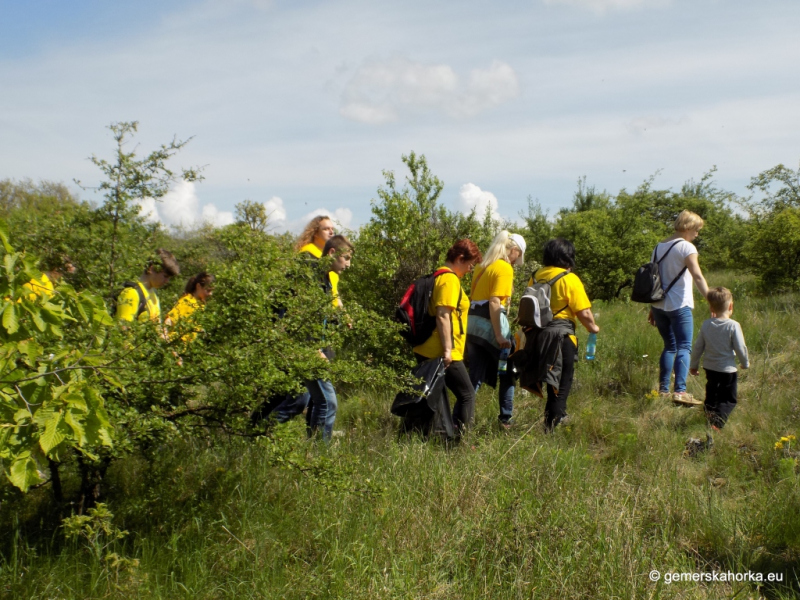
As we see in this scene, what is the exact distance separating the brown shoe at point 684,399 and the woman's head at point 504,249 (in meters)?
2.15

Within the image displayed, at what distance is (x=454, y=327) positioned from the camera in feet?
17.4

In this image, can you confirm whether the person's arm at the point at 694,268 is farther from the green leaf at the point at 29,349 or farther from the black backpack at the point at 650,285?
the green leaf at the point at 29,349

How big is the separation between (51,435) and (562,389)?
431 cm

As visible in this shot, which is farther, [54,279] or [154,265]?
[154,265]

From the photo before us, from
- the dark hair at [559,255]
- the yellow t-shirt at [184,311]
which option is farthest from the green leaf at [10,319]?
the dark hair at [559,255]

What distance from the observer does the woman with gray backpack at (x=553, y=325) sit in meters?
5.49

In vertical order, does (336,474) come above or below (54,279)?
below

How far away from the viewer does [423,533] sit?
11.7 feet

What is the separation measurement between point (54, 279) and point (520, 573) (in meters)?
3.01

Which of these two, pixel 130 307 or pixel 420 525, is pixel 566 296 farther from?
pixel 130 307

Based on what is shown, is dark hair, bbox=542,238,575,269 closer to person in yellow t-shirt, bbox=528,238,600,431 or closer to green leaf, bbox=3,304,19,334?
person in yellow t-shirt, bbox=528,238,600,431

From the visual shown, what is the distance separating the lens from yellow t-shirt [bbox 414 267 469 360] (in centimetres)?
513

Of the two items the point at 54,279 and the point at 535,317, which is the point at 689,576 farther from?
the point at 54,279

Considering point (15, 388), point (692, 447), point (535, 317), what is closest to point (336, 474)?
point (15, 388)
